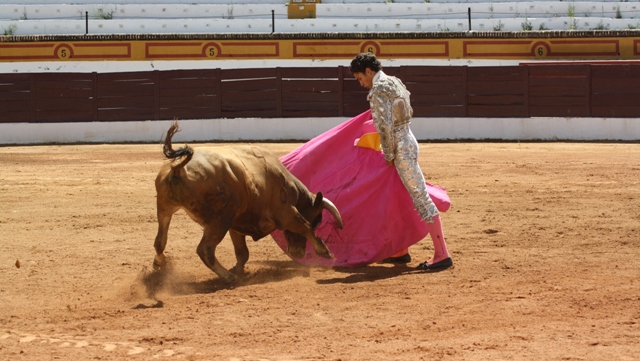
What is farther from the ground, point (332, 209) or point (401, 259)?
point (332, 209)

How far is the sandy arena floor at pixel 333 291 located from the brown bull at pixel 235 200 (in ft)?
0.73

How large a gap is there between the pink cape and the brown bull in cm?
28

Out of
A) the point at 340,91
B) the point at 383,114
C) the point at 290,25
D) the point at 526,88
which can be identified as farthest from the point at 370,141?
the point at 290,25

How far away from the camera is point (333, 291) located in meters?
5.18

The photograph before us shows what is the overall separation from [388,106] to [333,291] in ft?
3.76

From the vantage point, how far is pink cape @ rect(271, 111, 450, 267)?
603 cm

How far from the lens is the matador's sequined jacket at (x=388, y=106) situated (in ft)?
18.3

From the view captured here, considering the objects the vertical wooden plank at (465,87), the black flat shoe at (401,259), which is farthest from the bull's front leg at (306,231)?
the vertical wooden plank at (465,87)

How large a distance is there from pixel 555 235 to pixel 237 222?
2.54 meters

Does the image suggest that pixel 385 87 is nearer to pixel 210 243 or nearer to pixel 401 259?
pixel 401 259

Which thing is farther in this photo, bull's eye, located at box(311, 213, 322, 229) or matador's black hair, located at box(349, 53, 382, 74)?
bull's eye, located at box(311, 213, 322, 229)

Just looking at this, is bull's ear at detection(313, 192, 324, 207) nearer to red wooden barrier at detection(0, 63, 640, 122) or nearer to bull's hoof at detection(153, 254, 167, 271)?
bull's hoof at detection(153, 254, 167, 271)

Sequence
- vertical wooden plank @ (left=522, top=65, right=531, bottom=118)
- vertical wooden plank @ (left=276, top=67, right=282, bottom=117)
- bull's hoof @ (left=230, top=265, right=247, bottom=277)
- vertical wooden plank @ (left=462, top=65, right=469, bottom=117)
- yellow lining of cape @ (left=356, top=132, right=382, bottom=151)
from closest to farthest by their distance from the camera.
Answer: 1. bull's hoof @ (left=230, top=265, right=247, bottom=277)
2. yellow lining of cape @ (left=356, top=132, right=382, bottom=151)
3. vertical wooden plank @ (left=522, top=65, right=531, bottom=118)
4. vertical wooden plank @ (left=462, top=65, right=469, bottom=117)
5. vertical wooden plank @ (left=276, top=67, right=282, bottom=117)

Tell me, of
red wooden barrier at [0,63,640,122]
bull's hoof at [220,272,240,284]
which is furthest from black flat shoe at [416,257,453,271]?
red wooden barrier at [0,63,640,122]
